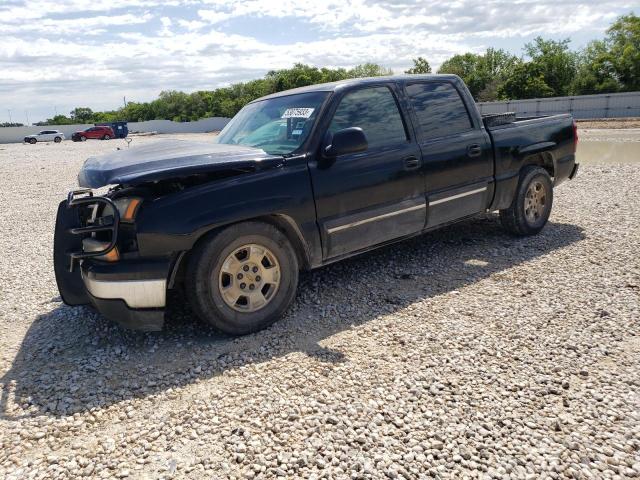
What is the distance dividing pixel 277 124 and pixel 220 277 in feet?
5.48

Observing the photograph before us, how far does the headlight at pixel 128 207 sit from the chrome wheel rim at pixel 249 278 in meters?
0.72

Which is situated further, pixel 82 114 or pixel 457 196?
pixel 82 114

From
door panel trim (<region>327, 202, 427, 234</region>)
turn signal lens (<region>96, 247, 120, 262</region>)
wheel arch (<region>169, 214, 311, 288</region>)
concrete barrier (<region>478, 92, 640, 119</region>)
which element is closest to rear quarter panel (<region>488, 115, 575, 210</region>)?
door panel trim (<region>327, 202, 427, 234</region>)

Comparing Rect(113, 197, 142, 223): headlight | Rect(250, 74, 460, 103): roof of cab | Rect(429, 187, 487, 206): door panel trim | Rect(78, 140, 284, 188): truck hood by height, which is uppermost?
Rect(250, 74, 460, 103): roof of cab

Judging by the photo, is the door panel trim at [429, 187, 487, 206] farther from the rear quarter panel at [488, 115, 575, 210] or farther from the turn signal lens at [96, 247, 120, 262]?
the turn signal lens at [96, 247, 120, 262]

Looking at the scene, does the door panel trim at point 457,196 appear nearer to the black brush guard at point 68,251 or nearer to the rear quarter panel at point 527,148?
the rear quarter panel at point 527,148

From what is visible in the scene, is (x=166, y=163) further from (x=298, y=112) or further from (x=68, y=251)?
(x=298, y=112)

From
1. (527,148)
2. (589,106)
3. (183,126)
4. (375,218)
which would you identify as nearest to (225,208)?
(375,218)

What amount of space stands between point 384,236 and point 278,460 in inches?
99.0

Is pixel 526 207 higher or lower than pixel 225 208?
lower

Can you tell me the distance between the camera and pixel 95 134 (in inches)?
2130

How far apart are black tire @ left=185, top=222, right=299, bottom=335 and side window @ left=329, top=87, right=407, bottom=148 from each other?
117 centimetres

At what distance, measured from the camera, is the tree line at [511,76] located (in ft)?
185

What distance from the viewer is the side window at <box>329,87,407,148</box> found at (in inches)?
174
